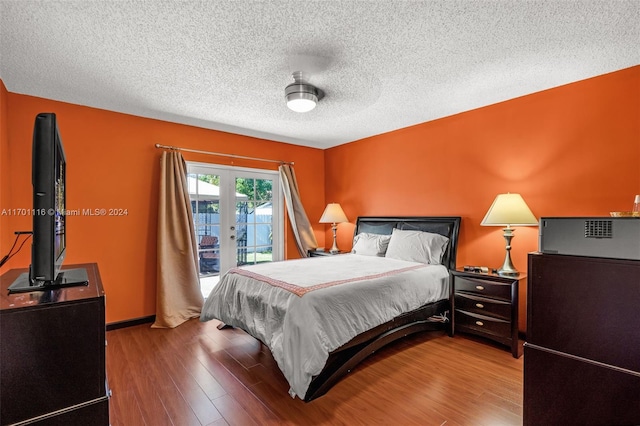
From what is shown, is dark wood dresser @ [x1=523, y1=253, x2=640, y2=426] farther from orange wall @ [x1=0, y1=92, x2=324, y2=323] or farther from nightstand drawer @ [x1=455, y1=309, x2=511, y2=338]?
orange wall @ [x1=0, y1=92, x2=324, y2=323]

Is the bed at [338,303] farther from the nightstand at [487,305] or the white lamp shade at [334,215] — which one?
the white lamp shade at [334,215]

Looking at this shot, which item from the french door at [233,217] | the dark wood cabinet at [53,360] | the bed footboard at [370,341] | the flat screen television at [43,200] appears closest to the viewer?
the dark wood cabinet at [53,360]

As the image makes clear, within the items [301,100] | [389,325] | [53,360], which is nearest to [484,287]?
[389,325]

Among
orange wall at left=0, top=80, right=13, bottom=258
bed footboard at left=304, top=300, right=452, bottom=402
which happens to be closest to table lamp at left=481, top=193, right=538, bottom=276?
bed footboard at left=304, top=300, right=452, bottom=402

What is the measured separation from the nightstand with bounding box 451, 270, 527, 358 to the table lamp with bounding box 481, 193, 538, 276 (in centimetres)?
14

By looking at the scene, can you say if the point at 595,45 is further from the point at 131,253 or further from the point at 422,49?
the point at 131,253

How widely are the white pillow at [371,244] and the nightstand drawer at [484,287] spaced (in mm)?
1071

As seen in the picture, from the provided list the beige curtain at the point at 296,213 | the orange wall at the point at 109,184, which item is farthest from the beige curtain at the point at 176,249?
the beige curtain at the point at 296,213

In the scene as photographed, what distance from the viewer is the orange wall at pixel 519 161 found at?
254 cm

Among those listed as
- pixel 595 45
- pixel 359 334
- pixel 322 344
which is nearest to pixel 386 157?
pixel 595 45

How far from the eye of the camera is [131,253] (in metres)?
3.50

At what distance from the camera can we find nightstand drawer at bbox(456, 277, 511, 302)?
2777 mm

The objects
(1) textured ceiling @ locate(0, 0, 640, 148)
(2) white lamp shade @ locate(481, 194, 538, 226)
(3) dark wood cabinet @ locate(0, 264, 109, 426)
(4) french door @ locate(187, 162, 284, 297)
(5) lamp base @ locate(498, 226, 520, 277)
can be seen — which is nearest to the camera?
(3) dark wood cabinet @ locate(0, 264, 109, 426)

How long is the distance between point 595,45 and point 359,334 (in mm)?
2714
